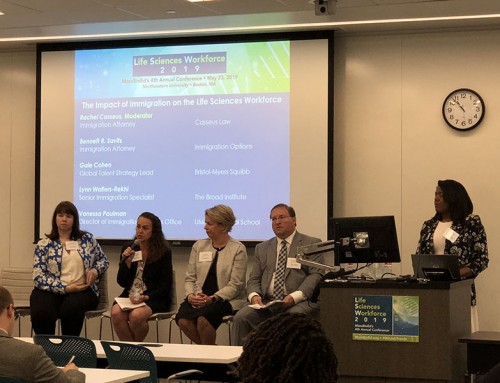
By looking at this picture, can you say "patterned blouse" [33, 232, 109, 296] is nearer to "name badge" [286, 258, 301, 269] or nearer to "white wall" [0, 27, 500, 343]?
"white wall" [0, 27, 500, 343]

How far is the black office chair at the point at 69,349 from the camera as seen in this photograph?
4.80 metres

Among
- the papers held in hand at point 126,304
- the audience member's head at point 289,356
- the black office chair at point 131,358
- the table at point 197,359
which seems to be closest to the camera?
the audience member's head at point 289,356

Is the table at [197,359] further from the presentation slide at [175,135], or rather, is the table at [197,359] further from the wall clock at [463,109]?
the wall clock at [463,109]

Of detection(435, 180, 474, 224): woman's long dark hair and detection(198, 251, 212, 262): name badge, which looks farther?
detection(198, 251, 212, 262): name badge

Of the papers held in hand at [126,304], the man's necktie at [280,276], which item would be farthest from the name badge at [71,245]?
A: the man's necktie at [280,276]

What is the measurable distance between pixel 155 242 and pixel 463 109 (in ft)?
9.73

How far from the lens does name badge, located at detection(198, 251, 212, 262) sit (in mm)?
7637

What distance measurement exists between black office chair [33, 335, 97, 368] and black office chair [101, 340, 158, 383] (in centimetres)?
10

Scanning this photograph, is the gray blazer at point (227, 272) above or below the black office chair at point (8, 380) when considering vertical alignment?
above

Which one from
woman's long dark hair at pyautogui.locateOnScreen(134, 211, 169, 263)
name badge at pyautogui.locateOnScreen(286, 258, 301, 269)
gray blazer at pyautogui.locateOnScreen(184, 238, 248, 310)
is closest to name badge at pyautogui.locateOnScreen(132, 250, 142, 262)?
woman's long dark hair at pyautogui.locateOnScreen(134, 211, 169, 263)

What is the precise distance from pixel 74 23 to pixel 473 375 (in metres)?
4.55

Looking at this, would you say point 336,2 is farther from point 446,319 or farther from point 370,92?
point 446,319

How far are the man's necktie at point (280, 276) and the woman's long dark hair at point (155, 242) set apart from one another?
3.55ft

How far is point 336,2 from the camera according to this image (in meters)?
6.84
